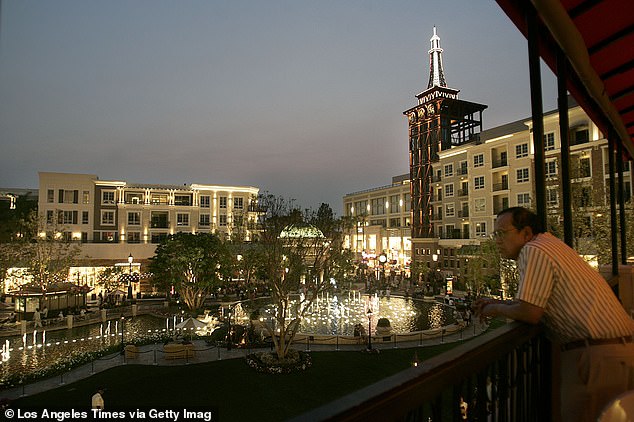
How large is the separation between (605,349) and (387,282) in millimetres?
46175

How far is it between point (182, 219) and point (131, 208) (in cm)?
637

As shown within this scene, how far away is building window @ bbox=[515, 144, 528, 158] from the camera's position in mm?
40297

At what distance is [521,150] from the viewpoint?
134 feet

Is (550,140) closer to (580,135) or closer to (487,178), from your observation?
(580,135)

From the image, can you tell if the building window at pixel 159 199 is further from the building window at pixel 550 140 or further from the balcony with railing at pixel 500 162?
the building window at pixel 550 140

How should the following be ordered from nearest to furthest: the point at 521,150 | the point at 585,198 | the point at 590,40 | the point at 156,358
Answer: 1. the point at 590,40
2. the point at 156,358
3. the point at 585,198
4. the point at 521,150

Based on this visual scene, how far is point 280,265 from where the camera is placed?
66.7 ft

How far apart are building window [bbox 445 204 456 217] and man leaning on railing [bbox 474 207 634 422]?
49.0 meters

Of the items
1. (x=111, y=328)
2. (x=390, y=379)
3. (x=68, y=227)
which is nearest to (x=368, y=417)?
(x=390, y=379)

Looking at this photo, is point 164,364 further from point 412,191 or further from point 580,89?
point 412,191

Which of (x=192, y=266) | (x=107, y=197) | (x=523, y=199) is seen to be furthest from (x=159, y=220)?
(x=523, y=199)

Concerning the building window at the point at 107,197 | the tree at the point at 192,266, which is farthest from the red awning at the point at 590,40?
the building window at the point at 107,197

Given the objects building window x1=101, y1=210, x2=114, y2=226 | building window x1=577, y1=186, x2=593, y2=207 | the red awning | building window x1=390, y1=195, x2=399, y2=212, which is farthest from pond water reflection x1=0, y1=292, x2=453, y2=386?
building window x1=390, y1=195, x2=399, y2=212

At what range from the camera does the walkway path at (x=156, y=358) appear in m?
15.8
